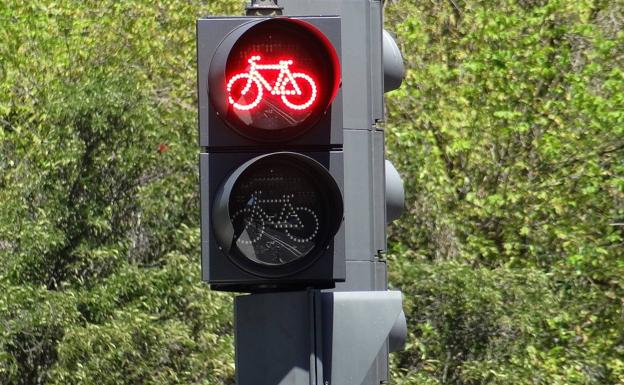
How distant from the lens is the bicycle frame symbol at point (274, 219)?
4.08 m

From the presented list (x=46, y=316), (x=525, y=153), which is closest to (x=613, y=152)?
(x=525, y=153)

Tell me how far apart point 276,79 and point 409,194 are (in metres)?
8.95

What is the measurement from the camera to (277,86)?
410 centimetres

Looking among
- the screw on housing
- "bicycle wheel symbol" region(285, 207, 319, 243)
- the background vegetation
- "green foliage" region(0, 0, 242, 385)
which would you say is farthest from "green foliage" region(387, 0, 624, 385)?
"bicycle wheel symbol" region(285, 207, 319, 243)

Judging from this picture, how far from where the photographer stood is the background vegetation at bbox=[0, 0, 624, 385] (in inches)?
409

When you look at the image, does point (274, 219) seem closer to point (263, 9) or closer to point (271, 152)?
point (271, 152)

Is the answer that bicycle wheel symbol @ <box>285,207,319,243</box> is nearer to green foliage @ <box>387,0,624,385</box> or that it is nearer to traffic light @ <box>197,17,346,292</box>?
traffic light @ <box>197,17,346,292</box>

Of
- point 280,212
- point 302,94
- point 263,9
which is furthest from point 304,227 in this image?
point 263,9

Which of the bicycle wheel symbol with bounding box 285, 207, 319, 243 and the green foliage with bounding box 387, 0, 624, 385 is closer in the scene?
the bicycle wheel symbol with bounding box 285, 207, 319, 243

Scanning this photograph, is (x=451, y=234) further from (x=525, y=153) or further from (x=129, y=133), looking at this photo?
(x=129, y=133)

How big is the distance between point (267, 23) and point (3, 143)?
7.72 m

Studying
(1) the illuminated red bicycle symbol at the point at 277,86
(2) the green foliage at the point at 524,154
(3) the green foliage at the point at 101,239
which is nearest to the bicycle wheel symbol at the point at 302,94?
(1) the illuminated red bicycle symbol at the point at 277,86

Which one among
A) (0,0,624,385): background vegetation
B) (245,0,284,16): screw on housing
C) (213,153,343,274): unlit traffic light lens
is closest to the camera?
(213,153,343,274): unlit traffic light lens

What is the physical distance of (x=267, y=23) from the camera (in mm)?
4074
